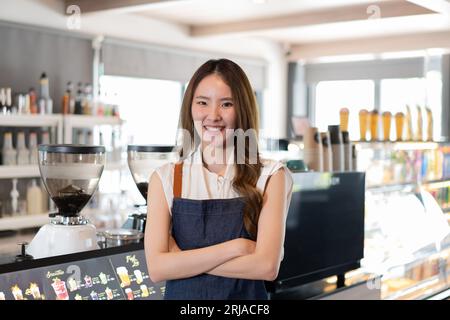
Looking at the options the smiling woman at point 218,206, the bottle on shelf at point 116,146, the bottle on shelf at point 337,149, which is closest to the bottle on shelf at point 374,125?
the bottle on shelf at point 337,149

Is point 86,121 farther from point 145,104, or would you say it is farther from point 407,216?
point 407,216

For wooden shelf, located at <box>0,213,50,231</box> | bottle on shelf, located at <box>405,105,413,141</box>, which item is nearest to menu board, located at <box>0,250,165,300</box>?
bottle on shelf, located at <box>405,105,413,141</box>

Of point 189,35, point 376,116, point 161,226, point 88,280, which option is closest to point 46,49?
point 189,35

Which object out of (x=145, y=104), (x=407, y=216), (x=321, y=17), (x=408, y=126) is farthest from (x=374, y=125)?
(x=145, y=104)

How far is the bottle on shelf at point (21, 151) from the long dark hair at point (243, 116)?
4.00 m

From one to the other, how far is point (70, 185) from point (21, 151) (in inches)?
129

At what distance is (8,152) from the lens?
5.21 metres

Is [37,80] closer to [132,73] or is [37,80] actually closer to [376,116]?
[132,73]

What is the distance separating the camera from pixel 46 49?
586cm

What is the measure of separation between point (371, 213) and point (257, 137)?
2570 mm

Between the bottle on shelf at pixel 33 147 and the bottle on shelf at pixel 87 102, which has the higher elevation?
the bottle on shelf at pixel 87 102

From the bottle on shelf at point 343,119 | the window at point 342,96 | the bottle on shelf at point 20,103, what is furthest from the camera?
the window at point 342,96

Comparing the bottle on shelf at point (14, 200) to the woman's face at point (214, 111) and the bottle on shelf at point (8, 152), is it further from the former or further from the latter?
the woman's face at point (214, 111)

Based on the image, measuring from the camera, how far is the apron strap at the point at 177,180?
1.56m
